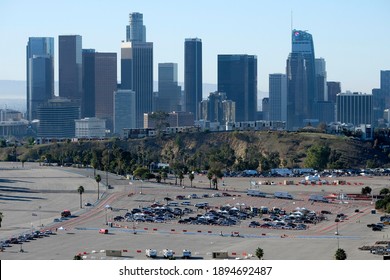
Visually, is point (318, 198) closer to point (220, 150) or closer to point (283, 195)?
point (283, 195)

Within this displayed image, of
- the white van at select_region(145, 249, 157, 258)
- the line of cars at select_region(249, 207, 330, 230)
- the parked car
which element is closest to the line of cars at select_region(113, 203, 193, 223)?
the parked car

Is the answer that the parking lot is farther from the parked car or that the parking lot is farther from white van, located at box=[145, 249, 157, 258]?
white van, located at box=[145, 249, 157, 258]

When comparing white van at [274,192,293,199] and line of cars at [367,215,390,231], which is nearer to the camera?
line of cars at [367,215,390,231]

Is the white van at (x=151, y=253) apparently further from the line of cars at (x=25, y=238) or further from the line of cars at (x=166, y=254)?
the line of cars at (x=25, y=238)

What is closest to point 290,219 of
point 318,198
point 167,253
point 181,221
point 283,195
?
point 181,221

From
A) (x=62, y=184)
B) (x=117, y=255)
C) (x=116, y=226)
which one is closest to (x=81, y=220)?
(x=116, y=226)

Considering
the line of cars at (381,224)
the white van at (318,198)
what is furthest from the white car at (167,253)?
the white van at (318,198)
